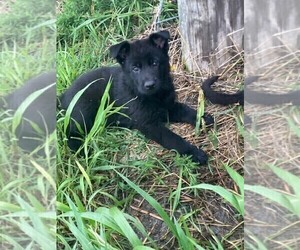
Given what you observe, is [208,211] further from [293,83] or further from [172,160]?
[293,83]

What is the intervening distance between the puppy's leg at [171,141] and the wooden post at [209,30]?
0.23 m

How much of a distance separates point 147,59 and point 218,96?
27 cm

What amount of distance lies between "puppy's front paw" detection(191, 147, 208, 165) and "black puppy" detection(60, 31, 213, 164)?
0.17ft

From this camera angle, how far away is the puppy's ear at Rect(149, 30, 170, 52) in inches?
77.9

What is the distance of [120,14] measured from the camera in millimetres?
2059

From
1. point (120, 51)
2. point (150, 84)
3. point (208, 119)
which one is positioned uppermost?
point (120, 51)

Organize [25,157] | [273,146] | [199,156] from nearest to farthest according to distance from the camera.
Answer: [273,146], [25,157], [199,156]

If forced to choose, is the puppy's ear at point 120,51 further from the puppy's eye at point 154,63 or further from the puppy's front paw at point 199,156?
the puppy's front paw at point 199,156

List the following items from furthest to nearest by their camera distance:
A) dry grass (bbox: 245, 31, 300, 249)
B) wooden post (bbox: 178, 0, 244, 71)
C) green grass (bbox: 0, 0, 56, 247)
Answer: wooden post (bbox: 178, 0, 244, 71) → green grass (bbox: 0, 0, 56, 247) → dry grass (bbox: 245, 31, 300, 249)

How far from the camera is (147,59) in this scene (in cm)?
204

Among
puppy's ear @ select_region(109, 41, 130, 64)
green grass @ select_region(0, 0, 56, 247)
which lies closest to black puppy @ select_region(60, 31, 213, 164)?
puppy's ear @ select_region(109, 41, 130, 64)

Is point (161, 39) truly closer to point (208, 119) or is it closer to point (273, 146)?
point (208, 119)

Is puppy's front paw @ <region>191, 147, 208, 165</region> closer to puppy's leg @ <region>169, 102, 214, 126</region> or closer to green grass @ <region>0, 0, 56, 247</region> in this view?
puppy's leg @ <region>169, 102, 214, 126</region>

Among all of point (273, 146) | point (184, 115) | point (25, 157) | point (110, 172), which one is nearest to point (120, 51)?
point (184, 115)
